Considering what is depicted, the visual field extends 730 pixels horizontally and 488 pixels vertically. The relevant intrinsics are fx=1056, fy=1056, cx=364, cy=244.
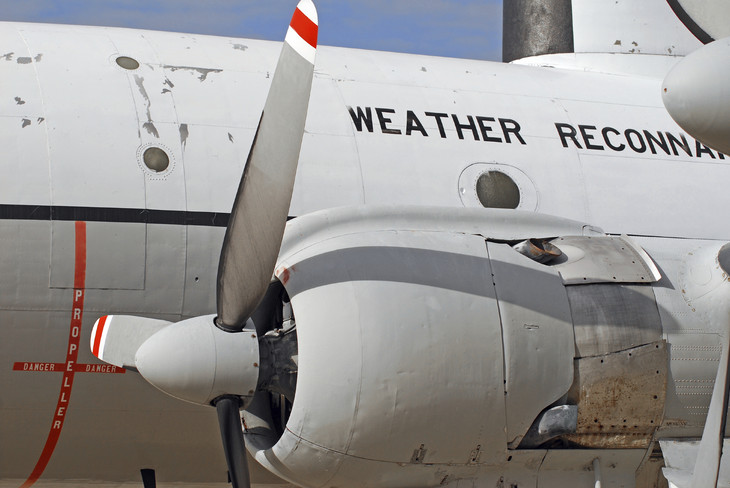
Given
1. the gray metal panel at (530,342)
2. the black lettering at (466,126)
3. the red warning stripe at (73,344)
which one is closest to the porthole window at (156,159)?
the red warning stripe at (73,344)

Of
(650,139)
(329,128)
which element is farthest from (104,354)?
(650,139)

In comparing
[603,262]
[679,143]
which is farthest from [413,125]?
[679,143]

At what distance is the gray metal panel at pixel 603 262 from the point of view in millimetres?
7922

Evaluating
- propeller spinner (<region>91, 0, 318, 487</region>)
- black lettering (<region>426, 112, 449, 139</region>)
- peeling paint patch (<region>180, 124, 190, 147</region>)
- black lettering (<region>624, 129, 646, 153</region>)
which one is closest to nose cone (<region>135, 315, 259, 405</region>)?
propeller spinner (<region>91, 0, 318, 487</region>)

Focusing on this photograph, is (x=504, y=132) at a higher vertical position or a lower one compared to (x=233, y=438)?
higher

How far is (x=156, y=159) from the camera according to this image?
8.27 meters

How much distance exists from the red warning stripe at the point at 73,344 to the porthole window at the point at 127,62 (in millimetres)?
1511

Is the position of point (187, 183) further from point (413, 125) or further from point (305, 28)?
point (413, 125)

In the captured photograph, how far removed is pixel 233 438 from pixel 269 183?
1.85 meters

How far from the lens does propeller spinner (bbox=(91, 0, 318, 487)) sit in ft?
23.5

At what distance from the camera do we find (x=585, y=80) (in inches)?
409

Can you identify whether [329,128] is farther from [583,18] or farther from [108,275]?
[583,18]

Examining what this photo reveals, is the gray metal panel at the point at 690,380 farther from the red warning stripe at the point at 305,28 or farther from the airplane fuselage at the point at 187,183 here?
the red warning stripe at the point at 305,28

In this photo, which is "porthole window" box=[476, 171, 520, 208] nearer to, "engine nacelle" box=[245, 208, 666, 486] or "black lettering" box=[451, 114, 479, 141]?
"black lettering" box=[451, 114, 479, 141]
